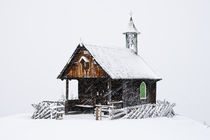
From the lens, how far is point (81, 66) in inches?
1235

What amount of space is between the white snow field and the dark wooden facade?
4.29 m

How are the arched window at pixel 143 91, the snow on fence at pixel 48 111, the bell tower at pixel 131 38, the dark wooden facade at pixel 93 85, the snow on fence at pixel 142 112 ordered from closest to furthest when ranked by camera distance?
the snow on fence at pixel 48 111 → the snow on fence at pixel 142 112 → the dark wooden facade at pixel 93 85 → the arched window at pixel 143 91 → the bell tower at pixel 131 38

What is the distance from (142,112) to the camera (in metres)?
30.0

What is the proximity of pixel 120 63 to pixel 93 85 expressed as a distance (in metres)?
3.15

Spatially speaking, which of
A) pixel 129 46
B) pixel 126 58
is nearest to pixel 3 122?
pixel 126 58

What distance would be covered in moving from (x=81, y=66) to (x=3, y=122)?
820 centimetres

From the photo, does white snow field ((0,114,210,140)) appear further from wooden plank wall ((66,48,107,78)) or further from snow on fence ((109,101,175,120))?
wooden plank wall ((66,48,107,78))

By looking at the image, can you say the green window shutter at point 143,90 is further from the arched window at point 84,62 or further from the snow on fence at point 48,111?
the snow on fence at point 48,111

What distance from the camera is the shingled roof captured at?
1179 inches

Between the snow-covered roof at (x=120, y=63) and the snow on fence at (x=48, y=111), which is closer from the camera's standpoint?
the snow on fence at (x=48, y=111)

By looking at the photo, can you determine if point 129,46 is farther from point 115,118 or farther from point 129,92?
point 115,118

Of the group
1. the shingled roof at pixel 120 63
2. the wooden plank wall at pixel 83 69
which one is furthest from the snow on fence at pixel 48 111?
the shingled roof at pixel 120 63

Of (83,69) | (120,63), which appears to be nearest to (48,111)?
(83,69)

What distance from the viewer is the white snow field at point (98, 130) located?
2175 centimetres
